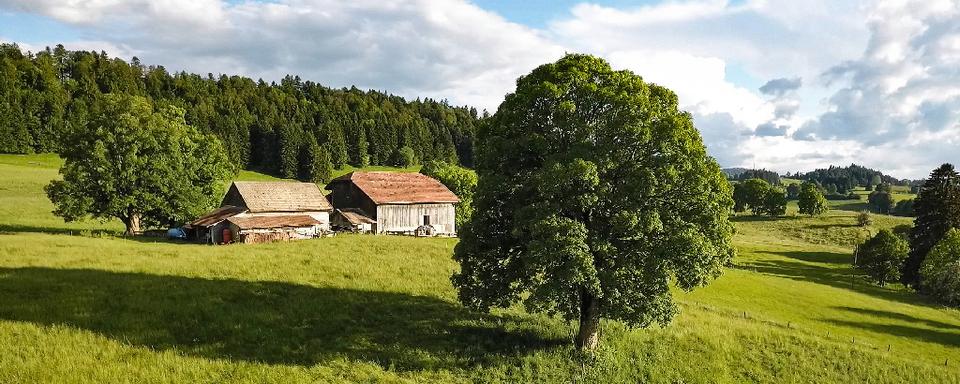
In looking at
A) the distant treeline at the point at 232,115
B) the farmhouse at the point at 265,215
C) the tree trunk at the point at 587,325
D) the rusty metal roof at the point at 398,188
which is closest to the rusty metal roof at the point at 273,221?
the farmhouse at the point at 265,215

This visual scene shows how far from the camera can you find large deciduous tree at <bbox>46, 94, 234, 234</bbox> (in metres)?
43.9

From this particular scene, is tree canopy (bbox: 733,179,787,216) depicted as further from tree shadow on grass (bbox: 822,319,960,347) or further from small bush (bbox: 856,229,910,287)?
tree shadow on grass (bbox: 822,319,960,347)

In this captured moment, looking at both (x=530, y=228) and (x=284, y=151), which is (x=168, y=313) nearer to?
(x=530, y=228)

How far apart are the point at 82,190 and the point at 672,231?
48.1 m

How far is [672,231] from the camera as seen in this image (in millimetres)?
18828

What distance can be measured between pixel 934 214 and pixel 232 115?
153 m

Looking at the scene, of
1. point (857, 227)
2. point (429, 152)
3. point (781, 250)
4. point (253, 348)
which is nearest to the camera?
point (253, 348)

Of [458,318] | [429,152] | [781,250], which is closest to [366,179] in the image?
[458,318]

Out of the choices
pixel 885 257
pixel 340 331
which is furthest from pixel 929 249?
pixel 340 331

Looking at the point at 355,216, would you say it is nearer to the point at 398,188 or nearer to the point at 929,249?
the point at 398,188

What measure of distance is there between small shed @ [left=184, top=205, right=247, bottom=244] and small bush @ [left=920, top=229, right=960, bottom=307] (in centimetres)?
7001

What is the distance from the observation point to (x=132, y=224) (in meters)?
48.0

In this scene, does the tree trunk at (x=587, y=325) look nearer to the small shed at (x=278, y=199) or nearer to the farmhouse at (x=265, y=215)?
the farmhouse at (x=265, y=215)

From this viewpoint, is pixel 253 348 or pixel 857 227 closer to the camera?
pixel 253 348
